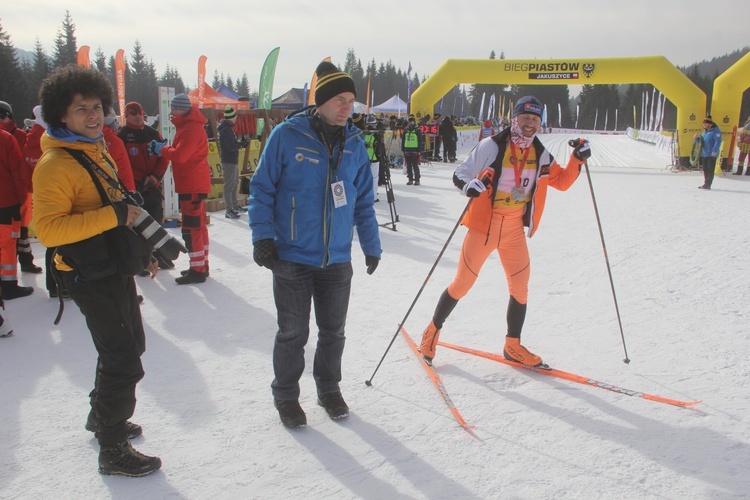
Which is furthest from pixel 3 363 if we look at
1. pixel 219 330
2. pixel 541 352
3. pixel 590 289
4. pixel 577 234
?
pixel 577 234

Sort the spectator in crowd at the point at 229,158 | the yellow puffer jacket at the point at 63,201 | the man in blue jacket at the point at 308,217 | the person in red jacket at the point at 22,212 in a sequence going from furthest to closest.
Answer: the spectator in crowd at the point at 229,158 < the person in red jacket at the point at 22,212 < the man in blue jacket at the point at 308,217 < the yellow puffer jacket at the point at 63,201

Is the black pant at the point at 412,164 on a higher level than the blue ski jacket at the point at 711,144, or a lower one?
lower

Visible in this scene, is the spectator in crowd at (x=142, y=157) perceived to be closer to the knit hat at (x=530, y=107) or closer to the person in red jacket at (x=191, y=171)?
the person in red jacket at (x=191, y=171)

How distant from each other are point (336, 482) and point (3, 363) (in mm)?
2682

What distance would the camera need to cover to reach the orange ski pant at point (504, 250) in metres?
3.57

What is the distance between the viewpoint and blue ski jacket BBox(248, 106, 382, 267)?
8.79 ft

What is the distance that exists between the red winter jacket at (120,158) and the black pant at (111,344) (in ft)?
1.95

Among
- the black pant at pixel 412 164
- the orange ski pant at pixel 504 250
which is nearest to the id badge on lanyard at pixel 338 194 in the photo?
the orange ski pant at pixel 504 250

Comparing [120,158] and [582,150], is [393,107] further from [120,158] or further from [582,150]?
[120,158]

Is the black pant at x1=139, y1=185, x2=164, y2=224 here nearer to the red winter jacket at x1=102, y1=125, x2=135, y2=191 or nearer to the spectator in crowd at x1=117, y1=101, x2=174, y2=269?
the spectator in crowd at x1=117, y1=101, x2=174, y2=269

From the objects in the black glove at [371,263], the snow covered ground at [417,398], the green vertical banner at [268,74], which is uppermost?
the green vertical banner at [268,74]

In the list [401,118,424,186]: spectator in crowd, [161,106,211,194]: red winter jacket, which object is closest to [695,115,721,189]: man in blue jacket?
[401,118,424,186]: spectator in crowd

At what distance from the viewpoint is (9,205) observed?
4.89 meters

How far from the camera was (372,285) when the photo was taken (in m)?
5.61
